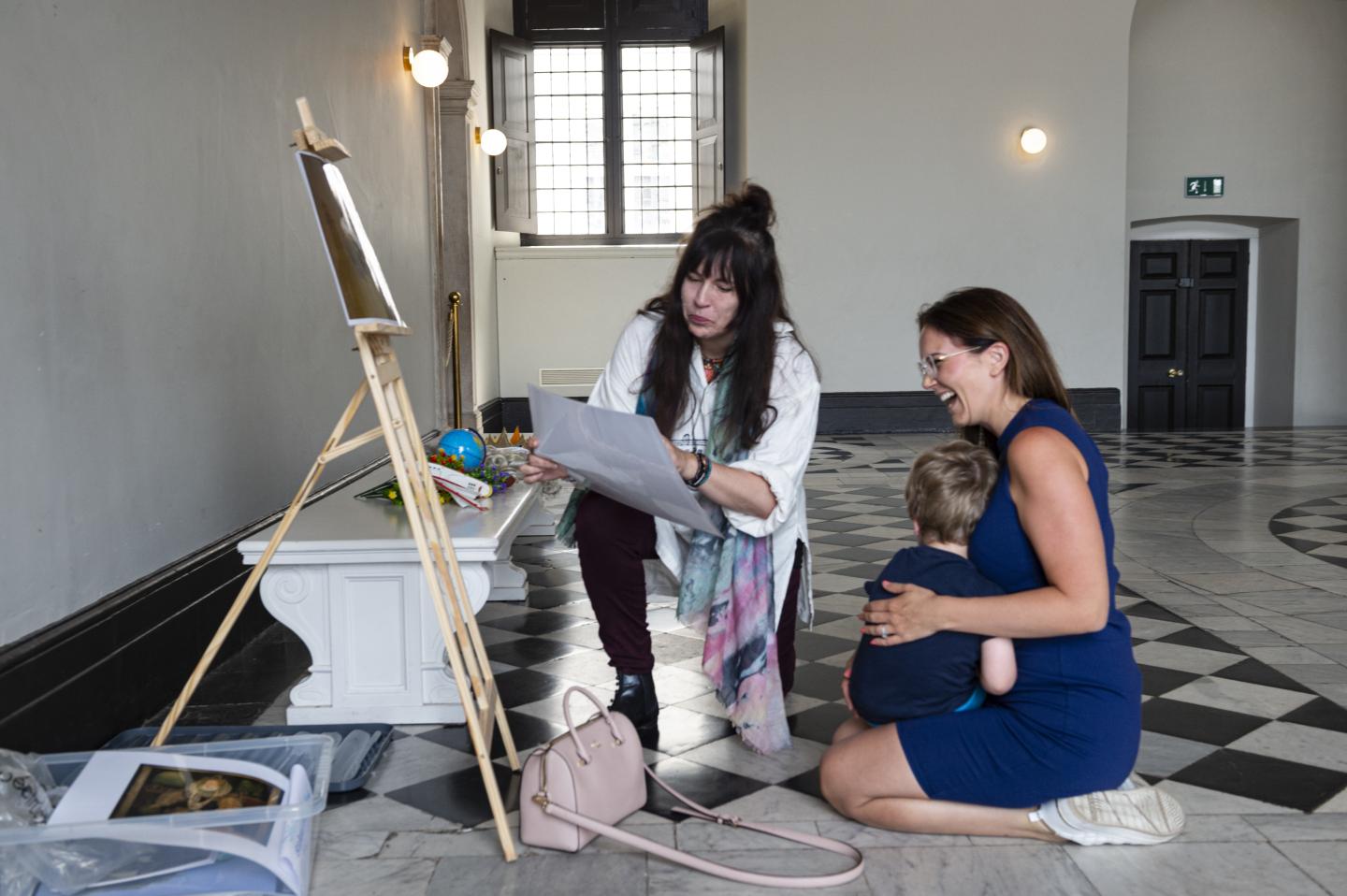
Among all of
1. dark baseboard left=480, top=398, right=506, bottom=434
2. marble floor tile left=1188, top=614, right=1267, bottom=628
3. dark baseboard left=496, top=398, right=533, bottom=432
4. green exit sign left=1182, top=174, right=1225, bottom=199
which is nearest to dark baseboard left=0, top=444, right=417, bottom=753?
marble floor tile left=1188, top=614, right=1267, bottom=628

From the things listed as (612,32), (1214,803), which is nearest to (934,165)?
(612,32)

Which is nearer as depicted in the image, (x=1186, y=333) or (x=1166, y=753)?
(x=1166, y=753)

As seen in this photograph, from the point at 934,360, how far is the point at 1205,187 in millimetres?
11844

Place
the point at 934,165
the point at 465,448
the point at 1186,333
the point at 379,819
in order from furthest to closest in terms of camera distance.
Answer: the point at 1186,333
the point at 934,165
the point at 465,448
the point at 379,819

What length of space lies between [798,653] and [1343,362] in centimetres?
1145

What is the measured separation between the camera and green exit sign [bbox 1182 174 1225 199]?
1270cm

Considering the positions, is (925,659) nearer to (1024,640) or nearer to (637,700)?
(1024,640)

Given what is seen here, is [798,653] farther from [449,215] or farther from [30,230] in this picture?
[449,215]

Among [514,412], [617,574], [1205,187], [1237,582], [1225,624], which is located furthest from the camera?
[1205,187]

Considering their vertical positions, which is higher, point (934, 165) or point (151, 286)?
point (934, 165)

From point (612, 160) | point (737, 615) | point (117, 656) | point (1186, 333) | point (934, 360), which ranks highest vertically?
point (612, 160)

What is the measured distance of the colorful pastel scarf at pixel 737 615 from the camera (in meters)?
2.90

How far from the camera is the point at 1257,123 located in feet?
41.8

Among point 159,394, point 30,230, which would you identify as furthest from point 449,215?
point 30,230
